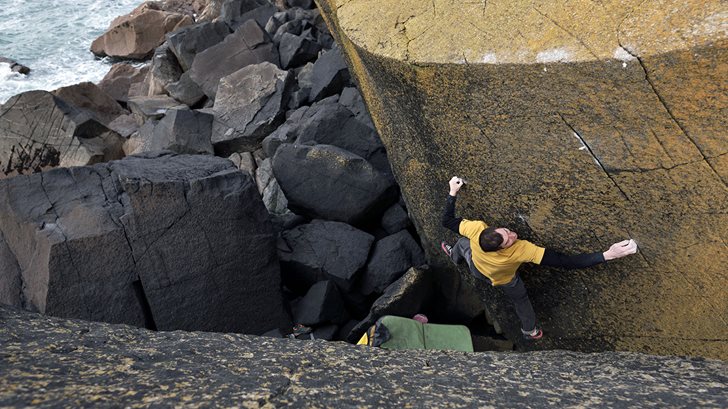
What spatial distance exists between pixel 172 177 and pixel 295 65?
5.49 m

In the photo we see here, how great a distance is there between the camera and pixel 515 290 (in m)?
3.58

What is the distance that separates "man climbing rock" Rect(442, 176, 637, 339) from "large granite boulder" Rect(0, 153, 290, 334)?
1789 mm

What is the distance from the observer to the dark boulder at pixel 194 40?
1071 centimetres

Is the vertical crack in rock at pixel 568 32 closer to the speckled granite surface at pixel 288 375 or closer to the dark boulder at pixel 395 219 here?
the speckled granite surface at pixel 288 375

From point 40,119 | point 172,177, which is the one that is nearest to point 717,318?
point 172,177

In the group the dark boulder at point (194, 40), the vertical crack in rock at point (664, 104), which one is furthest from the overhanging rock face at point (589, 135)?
the dark boulder at point (194, 40)

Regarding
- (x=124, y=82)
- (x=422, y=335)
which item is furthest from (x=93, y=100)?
(x=422, y=335)

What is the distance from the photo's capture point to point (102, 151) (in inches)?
328

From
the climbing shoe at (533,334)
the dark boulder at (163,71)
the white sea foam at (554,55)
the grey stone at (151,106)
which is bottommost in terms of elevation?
the climbing shoe at (533,334)

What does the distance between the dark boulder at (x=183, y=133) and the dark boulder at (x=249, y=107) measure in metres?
0.14

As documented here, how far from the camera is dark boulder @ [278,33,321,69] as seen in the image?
968cm

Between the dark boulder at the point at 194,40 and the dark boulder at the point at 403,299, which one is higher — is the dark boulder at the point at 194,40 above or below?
above

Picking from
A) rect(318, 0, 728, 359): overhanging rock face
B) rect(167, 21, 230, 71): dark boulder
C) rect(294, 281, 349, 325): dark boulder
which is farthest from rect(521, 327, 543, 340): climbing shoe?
rect(167, 21, 230, 71): dark boulder

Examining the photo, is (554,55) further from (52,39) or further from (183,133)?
(52,39)
